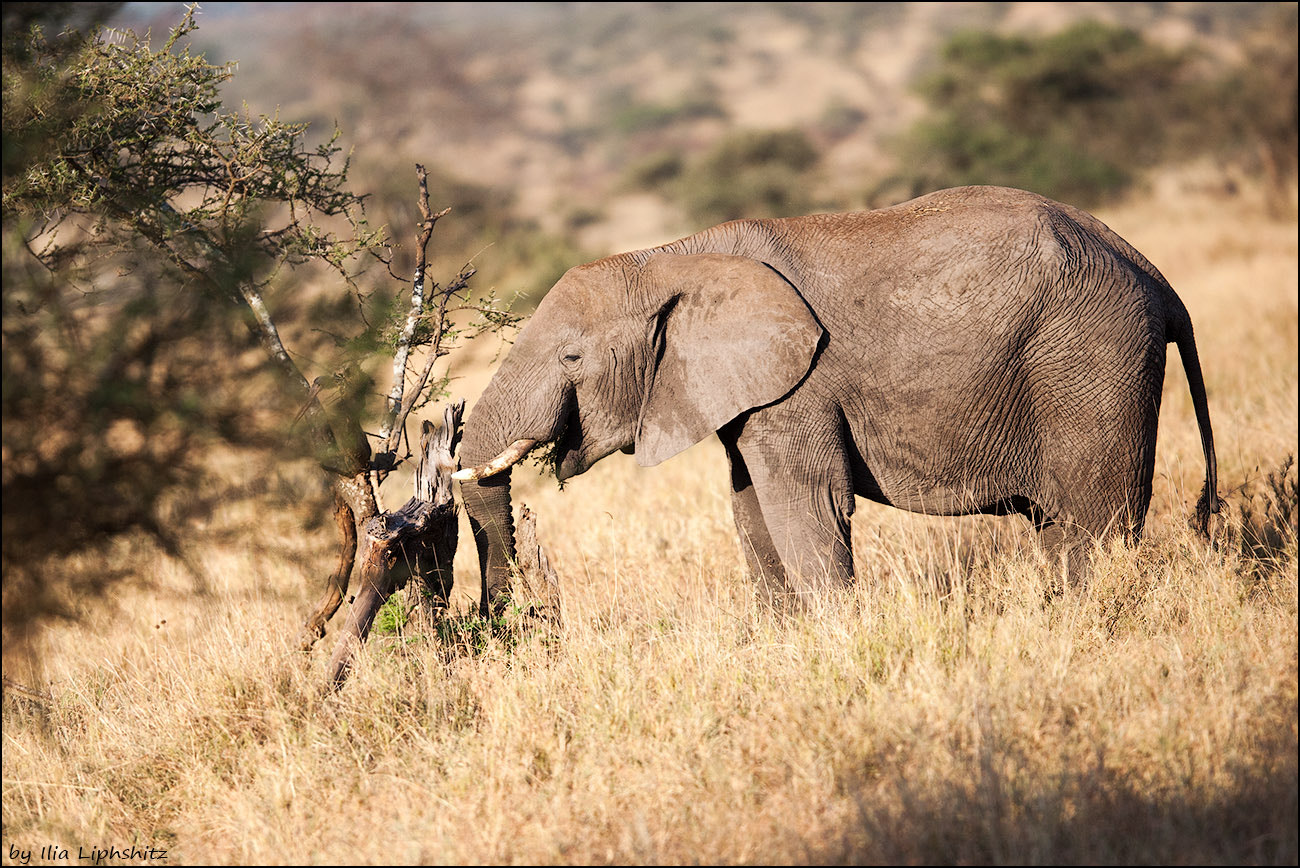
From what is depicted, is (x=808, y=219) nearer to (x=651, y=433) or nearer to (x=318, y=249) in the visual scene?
(x=651, y=433)

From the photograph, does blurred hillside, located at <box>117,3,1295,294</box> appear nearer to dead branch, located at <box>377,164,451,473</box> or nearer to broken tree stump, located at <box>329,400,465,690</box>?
dead branch, located at <box>377,164,451,473</box>

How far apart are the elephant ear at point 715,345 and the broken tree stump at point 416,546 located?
94 centimetres

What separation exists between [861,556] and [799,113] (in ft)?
278

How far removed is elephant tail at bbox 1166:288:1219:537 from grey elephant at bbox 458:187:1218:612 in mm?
15

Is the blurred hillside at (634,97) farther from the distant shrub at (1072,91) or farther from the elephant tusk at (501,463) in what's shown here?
the elephant tusk at (501,463)

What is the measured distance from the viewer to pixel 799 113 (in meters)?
86.8

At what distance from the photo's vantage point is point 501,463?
522 centimetres

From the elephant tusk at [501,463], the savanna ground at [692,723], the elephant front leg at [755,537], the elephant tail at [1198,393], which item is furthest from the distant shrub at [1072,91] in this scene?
the savanna ground at [692,723]

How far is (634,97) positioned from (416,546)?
94.2 metres

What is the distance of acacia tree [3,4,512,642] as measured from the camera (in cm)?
326

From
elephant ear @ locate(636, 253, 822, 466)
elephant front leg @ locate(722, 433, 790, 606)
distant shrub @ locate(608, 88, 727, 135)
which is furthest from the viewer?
distant shrub @ locate(608, 88, 727, 135)

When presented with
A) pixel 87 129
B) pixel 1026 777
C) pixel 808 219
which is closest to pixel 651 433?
pixel 808 219

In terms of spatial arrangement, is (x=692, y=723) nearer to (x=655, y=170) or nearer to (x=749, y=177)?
(x=749, y=177)

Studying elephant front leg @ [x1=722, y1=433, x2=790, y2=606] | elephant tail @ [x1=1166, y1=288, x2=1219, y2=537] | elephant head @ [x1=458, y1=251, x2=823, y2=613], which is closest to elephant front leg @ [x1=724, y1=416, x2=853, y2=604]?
elephant head @ [x1=458, y1=251, x2=823, y2=613]
